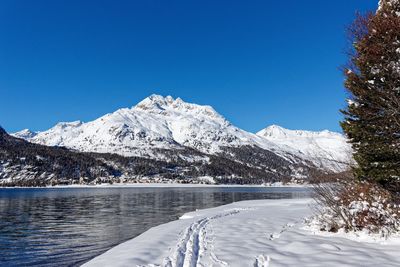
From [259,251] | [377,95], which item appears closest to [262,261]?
[259,251]

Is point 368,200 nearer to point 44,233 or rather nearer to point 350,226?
point 350,226

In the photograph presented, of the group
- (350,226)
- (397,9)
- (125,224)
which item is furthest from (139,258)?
(125,224)

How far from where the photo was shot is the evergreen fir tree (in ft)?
52.5

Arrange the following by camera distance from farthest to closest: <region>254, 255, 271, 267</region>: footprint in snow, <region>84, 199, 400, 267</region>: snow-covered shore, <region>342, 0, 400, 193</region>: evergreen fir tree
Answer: <region>342, 0, 400, 193</region>: evergreen fir tree
<region>84, 199, 400, 267</region>: snow-covered shore
<region>254, 255, 271, 267</region>: footprint in snow

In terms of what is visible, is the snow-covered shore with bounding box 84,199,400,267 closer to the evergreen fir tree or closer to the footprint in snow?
the footprint in snow

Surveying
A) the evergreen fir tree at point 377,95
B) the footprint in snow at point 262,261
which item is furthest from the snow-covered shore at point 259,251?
the evergreen fir tree at point 377,95

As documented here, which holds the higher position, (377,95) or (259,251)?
(377,95)

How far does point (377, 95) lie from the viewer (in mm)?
16812

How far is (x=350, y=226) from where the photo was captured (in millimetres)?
18562

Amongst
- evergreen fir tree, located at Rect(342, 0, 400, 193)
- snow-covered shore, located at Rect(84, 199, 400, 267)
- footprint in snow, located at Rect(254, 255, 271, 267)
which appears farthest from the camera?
evergreen fir tree, located at Rect(342, 0, 400, 193)

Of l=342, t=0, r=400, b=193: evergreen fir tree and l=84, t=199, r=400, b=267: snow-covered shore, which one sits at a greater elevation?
l=342, t=0, r=400, b=193: evergreen fir tree

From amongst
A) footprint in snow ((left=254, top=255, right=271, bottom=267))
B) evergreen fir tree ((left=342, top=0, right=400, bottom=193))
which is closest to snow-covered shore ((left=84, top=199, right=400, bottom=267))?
footprint in snow ((left=254, top=255, right=271, bottom=267))

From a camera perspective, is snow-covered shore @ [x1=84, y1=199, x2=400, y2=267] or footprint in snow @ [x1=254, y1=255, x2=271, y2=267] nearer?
footprint in snow @ [x1=254, y1=255, x2=271, y2=267]

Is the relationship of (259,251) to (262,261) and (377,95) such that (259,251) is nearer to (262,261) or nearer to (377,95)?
(262,261)
